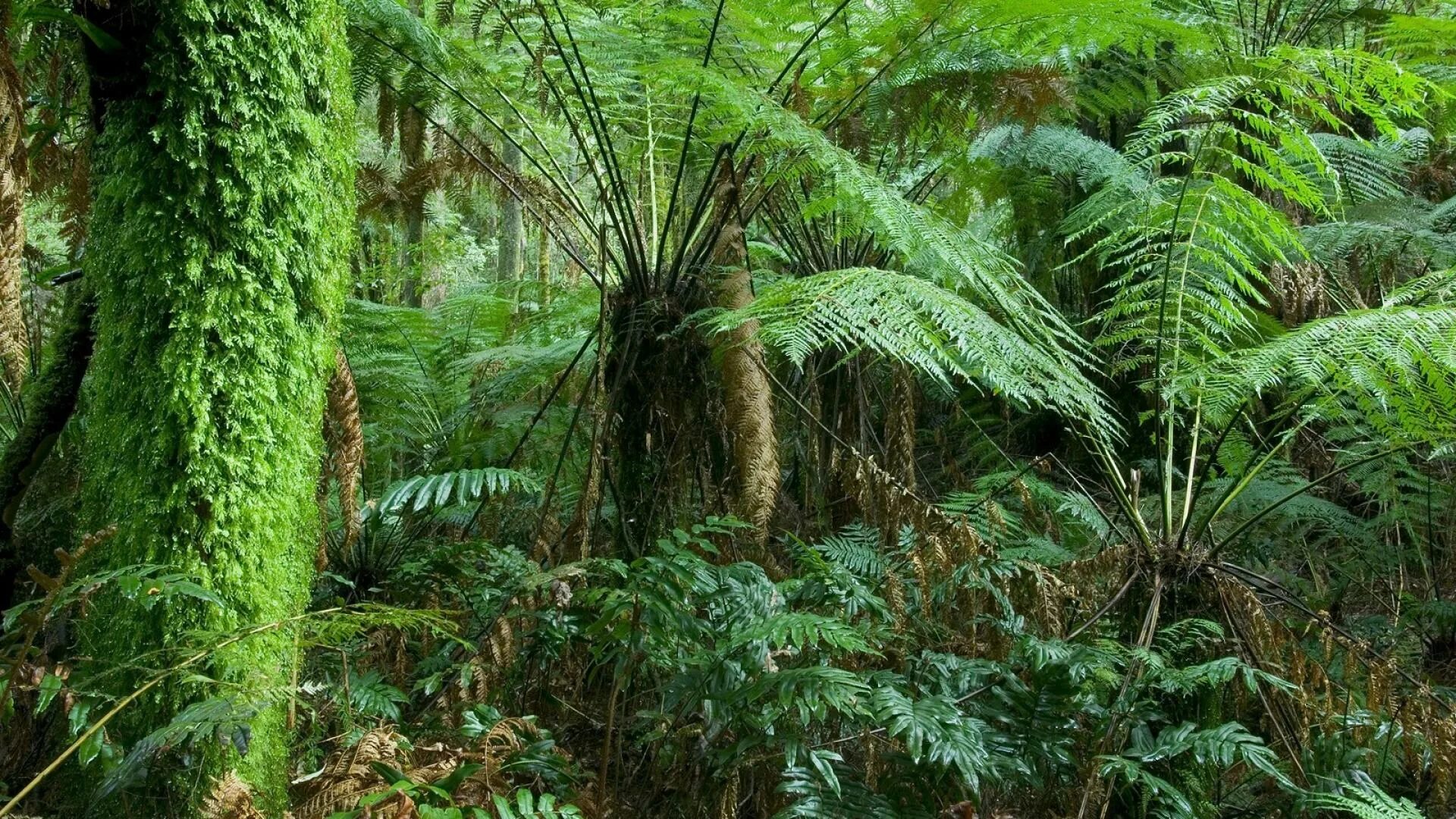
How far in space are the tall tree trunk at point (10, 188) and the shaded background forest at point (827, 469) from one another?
1 cm

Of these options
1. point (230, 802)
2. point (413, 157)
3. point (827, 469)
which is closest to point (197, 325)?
point (230, 802)

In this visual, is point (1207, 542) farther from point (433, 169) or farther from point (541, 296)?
point (541, 296)

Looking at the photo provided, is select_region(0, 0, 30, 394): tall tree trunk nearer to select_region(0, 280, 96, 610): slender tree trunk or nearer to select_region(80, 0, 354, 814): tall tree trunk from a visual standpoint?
select_region(0, 280, 96, 610): slender tree trunk

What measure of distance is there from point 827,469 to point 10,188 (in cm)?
251

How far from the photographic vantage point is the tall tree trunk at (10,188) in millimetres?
1600

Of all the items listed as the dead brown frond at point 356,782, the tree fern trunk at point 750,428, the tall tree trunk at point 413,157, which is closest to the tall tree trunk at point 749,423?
the tree fern trunk at point 750,428

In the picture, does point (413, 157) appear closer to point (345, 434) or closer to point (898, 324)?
point (345, 434)

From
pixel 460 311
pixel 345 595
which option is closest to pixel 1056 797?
pixel 345 595

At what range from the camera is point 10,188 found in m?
1.68

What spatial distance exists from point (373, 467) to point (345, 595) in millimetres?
815

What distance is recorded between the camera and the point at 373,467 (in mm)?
3762

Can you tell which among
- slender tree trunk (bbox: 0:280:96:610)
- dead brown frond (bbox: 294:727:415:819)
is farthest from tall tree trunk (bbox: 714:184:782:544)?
slender tree trunk (bbox: 0:280:96:610)

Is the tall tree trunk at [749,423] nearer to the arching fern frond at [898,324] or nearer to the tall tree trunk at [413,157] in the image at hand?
the arching fern frond at [898,324]

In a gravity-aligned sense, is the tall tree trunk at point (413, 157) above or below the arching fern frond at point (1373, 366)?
above
